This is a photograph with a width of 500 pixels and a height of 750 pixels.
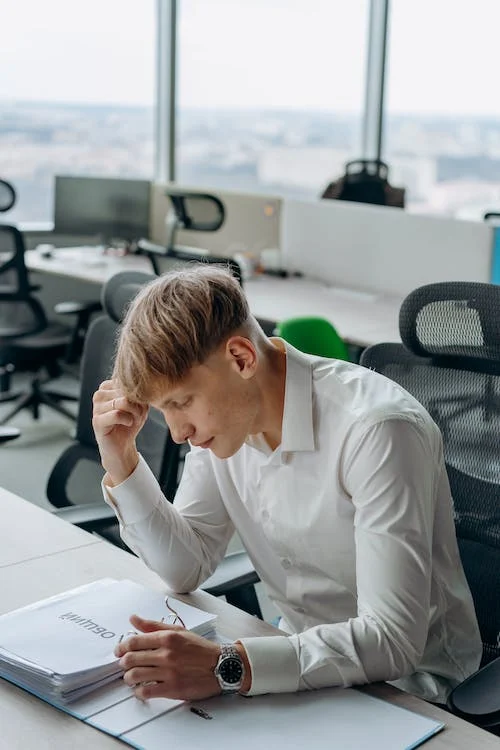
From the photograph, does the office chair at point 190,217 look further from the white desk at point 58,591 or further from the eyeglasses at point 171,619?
the eyeglasses at point 171,619

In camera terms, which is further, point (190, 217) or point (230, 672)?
point (190, 217)

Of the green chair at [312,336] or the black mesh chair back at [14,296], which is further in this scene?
the black mesh chair back at [14,296]

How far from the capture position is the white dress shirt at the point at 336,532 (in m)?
1.30

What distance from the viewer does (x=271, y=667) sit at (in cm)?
125

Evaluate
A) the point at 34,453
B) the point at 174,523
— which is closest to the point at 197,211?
the point at 34,453

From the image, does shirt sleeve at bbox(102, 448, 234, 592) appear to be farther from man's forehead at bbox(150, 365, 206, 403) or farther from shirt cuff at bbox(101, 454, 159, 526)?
man's forehead at bbox(150, 365, 206, 403)

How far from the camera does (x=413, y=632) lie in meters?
1.32

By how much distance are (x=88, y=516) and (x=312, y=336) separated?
3.18 feet

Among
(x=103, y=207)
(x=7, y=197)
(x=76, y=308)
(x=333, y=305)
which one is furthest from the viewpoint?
(x=103, y=207)

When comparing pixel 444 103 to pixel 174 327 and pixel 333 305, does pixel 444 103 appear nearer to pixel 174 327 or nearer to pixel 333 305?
pixel 333 305

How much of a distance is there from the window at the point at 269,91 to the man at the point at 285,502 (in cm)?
508

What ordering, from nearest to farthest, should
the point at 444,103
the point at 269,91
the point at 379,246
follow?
the point at 379,246 < the point at 269,91 < the point at 444,103

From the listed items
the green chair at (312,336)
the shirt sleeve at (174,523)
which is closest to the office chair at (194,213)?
the green chair at (312,336)

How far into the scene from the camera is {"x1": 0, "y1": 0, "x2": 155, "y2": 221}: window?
229 inches
